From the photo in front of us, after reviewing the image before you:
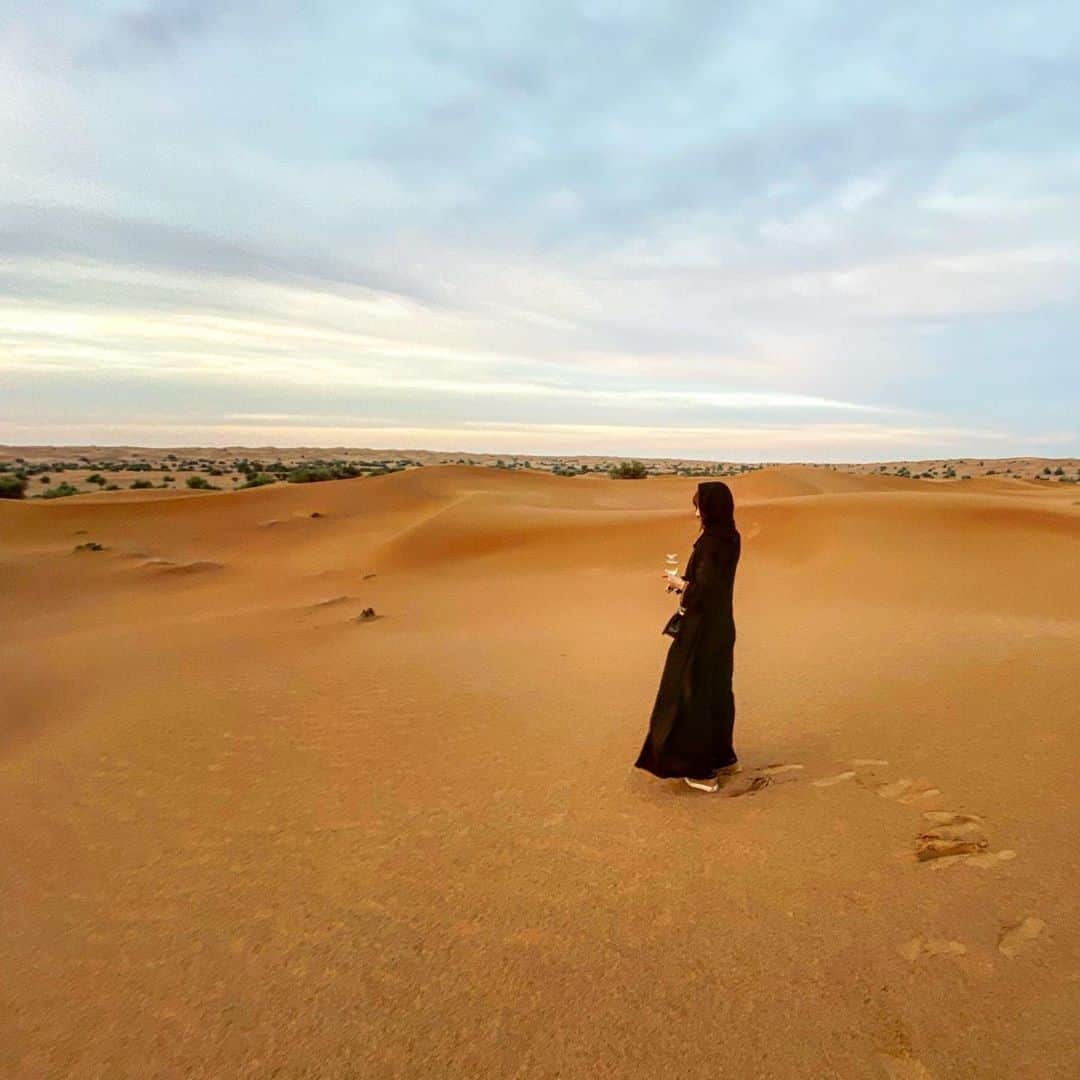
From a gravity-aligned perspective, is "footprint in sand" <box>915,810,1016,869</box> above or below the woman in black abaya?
below

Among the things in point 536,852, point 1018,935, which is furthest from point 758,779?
point 1018,935

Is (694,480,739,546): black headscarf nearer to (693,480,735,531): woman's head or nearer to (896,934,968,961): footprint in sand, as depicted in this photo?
(693,480,735,531): woman's head

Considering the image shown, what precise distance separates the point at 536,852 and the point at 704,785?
1.40m

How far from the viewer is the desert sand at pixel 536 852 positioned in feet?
10.1

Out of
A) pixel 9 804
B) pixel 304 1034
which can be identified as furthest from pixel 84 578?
pixel 304 1034

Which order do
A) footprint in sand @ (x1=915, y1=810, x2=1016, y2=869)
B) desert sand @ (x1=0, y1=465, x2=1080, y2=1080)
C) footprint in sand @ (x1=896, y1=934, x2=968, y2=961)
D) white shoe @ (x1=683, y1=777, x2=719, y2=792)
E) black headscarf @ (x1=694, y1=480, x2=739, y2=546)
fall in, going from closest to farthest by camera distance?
desert sand @ (x1=0, y1=465, x2=1080, y2=1080) → footprint in sand @ (x1=896, y1=934, x2=968, y2=961) → footprint in sand @ (x1=915, y1=810, x2=1016, y2=869) → black headscarf @ (x1=694, y1=480, x2=739, y2=546) → white shoe @ (x1=683, y1=777, x2=719, y2=792)

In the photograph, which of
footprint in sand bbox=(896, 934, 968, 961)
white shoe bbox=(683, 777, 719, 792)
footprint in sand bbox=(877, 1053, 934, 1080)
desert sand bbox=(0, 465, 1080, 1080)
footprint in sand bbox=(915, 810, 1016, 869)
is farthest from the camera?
white shoe bbox=(683, 777, 719, 792)

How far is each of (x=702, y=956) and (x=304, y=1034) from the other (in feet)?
5.65

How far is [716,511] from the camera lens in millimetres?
5211

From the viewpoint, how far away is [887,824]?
4.70 m

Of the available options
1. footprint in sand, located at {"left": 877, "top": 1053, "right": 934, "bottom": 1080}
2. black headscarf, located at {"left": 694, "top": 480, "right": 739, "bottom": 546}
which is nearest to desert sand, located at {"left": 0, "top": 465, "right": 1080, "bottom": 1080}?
footprint in sand, located at {"left": 877, "top": 1053, "right": 934, "bottom": 1080}

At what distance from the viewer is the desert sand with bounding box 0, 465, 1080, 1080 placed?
307 centimetres

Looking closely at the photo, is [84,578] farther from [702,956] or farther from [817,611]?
[702,956]

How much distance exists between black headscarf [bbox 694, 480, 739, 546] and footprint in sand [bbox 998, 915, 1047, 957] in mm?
2572
